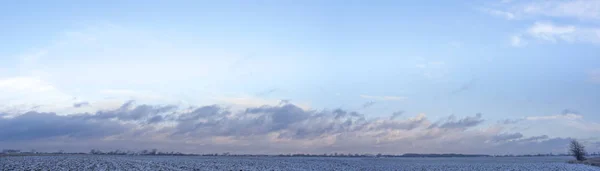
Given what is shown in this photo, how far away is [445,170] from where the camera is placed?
76.2 m

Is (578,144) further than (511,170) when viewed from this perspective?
Yes

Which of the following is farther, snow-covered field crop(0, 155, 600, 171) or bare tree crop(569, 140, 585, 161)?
bare tree crop(569, 140, 585, 161)

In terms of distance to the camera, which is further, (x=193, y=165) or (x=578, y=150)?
(x=578, y=150)

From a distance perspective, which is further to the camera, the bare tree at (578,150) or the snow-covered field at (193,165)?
the bare tree at (578,150)

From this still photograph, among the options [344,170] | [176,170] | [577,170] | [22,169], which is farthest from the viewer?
[577,170]

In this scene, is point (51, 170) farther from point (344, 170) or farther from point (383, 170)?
point (383, 170)

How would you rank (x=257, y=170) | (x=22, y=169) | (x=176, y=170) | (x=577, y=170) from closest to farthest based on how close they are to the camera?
(x=22, y=169), (x=176, y=170), (x=257, y=170), (x=577, y=170)

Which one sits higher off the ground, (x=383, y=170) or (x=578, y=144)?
(x=578, y=144)

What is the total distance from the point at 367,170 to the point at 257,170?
21.2 m

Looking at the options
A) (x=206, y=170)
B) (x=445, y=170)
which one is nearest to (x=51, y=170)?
(x=206, y=170)

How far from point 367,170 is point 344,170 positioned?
166 inches

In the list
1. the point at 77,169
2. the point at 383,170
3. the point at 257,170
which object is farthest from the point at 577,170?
the point at 77,169

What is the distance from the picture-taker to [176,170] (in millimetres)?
56344

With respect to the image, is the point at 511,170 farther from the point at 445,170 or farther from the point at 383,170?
the point at 383,170
